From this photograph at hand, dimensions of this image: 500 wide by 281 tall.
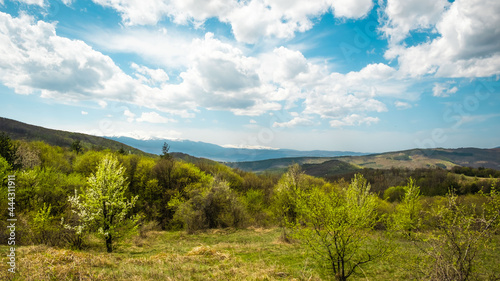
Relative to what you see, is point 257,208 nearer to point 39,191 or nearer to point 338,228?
point 39,191

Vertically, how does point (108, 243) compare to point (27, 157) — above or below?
below

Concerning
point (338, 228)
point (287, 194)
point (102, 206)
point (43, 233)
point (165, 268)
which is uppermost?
point (338, 228)

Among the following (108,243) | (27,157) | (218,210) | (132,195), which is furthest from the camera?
(27,157)

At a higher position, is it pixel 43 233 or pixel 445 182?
pixel 43 233

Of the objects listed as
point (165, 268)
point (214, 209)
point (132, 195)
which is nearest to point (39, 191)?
point (132, 195)

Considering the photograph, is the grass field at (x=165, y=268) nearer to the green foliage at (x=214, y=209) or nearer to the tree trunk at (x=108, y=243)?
the tree trunk at (x=108, y=243)

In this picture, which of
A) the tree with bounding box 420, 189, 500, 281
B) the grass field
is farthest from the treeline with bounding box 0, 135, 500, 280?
the grass field

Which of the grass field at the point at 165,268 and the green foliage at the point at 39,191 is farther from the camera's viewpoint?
the green foliage at the point at 39,191

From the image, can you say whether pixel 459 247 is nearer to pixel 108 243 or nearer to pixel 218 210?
pixel 108 243

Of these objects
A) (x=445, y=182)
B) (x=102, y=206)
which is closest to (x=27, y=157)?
(x=102, y=206)

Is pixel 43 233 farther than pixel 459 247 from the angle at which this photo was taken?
Yes

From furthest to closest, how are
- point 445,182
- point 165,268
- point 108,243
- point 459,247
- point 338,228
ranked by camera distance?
point 445,182, point 108,243, point 165,268, point 338,228, point 459,247

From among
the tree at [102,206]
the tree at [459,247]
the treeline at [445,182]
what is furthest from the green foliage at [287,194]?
the treeline at [445,182]

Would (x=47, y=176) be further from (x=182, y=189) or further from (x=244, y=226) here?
(x=244, y=226)
